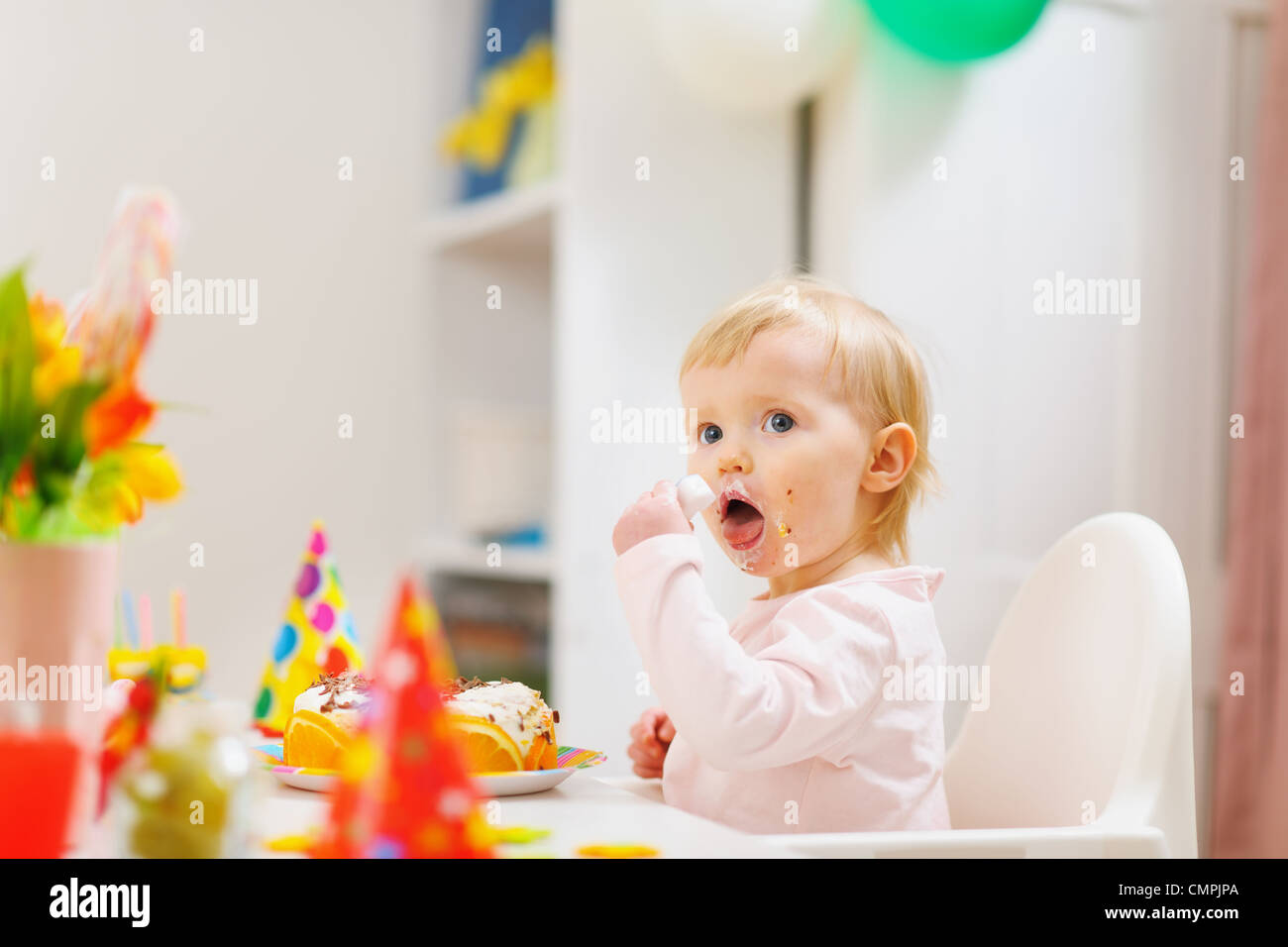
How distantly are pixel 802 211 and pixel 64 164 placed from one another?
1349 mm

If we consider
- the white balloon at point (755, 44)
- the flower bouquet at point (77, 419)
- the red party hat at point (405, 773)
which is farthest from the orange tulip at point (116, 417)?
the white balloon at point (755, 44)

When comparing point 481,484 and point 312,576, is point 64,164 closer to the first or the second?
point 481,484

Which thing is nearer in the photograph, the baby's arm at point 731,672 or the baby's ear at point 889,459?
the baby's arm at point 731,672

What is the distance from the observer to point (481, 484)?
2.38 m

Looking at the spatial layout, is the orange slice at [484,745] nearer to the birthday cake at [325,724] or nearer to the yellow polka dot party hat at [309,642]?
the birthday cake at [325,724]

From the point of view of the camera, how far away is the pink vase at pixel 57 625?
60 cm

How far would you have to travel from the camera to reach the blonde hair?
99cm

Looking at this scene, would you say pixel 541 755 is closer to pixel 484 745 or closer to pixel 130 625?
pixel 484 745

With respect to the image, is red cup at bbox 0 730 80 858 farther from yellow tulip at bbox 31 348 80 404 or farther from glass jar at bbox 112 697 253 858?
yellow tulip at bbox 31 348 80 404

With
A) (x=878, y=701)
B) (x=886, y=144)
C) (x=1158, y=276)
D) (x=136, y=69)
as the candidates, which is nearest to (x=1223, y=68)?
(x=1158, y=276)

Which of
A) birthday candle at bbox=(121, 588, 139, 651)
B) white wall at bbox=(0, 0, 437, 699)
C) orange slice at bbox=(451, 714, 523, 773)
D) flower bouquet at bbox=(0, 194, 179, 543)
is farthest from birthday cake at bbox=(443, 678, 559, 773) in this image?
white wall at bbox=(0, 0, 437, 699)

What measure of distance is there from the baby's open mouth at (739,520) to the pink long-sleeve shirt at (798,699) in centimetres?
6

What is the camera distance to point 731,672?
0.78m

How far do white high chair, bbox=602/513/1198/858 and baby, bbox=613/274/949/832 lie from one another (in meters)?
0.10
